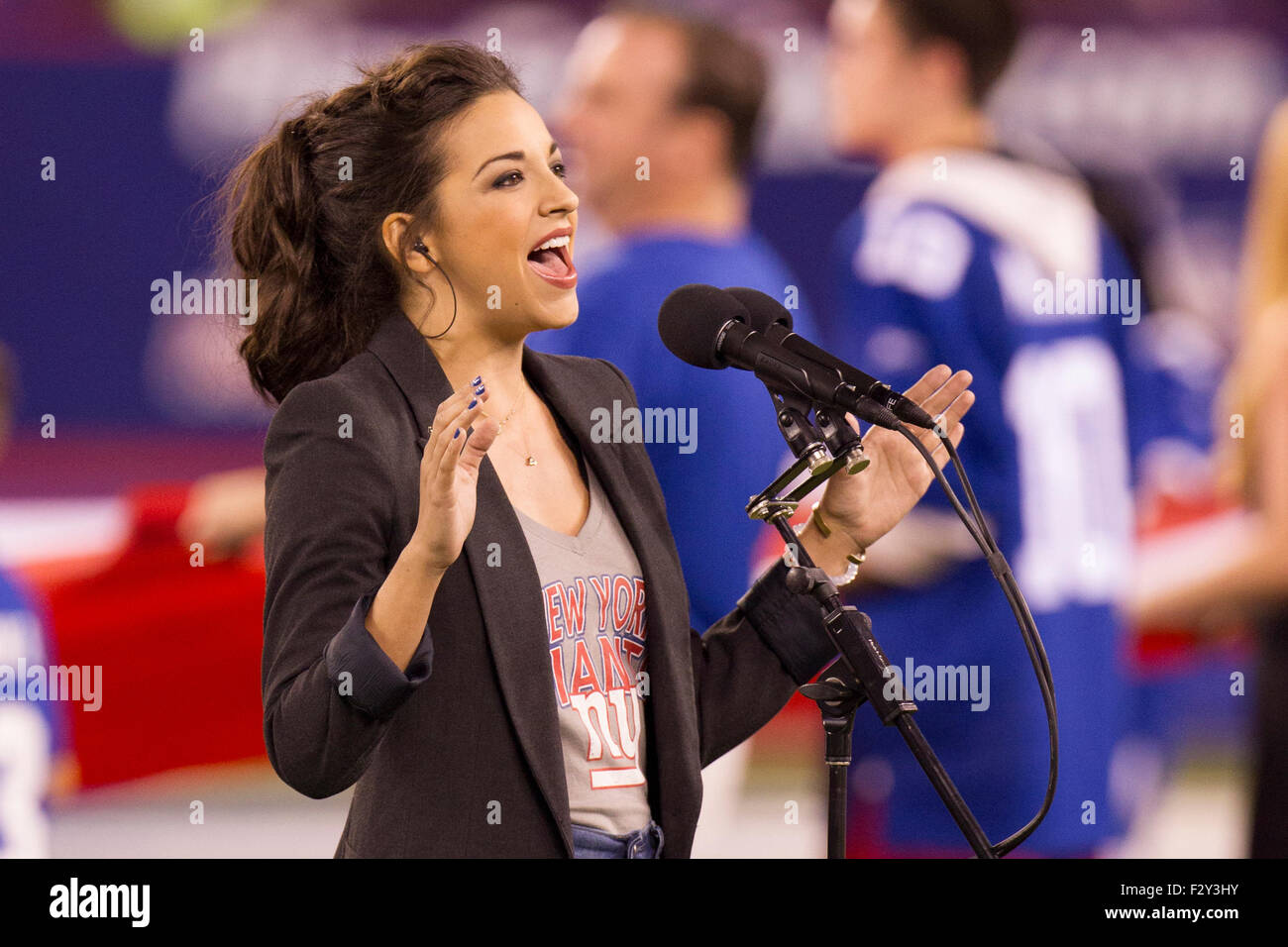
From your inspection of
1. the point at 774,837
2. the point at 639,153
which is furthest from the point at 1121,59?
the point at 774,837

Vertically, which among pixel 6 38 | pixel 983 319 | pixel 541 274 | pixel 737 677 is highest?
pixel 6 38

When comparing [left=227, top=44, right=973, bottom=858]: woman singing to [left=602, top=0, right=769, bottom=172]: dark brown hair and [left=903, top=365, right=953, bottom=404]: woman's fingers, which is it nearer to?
[left=903, top=365, right=953, bottom=404]: woman's fingers

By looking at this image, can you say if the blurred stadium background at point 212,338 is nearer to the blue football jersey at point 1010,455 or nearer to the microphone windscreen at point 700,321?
the blue football jersey at point 1010,455

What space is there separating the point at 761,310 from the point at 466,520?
361 mm

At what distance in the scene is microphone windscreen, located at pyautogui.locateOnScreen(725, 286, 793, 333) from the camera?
1292 mm

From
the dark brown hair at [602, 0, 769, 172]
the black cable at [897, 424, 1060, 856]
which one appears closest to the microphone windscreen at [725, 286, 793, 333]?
the black cable at [897, 424, 1060, 856]

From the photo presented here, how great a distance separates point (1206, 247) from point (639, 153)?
1179 mm

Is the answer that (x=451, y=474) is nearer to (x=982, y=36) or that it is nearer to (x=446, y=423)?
(x=446, y=423)

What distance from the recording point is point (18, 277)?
273 cm

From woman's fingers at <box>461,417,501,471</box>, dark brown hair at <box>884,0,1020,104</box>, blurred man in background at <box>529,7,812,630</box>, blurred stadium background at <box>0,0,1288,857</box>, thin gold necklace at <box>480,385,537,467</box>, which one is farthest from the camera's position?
dark brown hair at <box>884,0,1020,104</box>

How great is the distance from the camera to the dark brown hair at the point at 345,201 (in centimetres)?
148

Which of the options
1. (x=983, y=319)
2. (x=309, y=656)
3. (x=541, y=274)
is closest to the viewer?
(x=309, y=656)

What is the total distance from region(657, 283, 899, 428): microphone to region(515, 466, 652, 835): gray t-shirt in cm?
Result: 23
